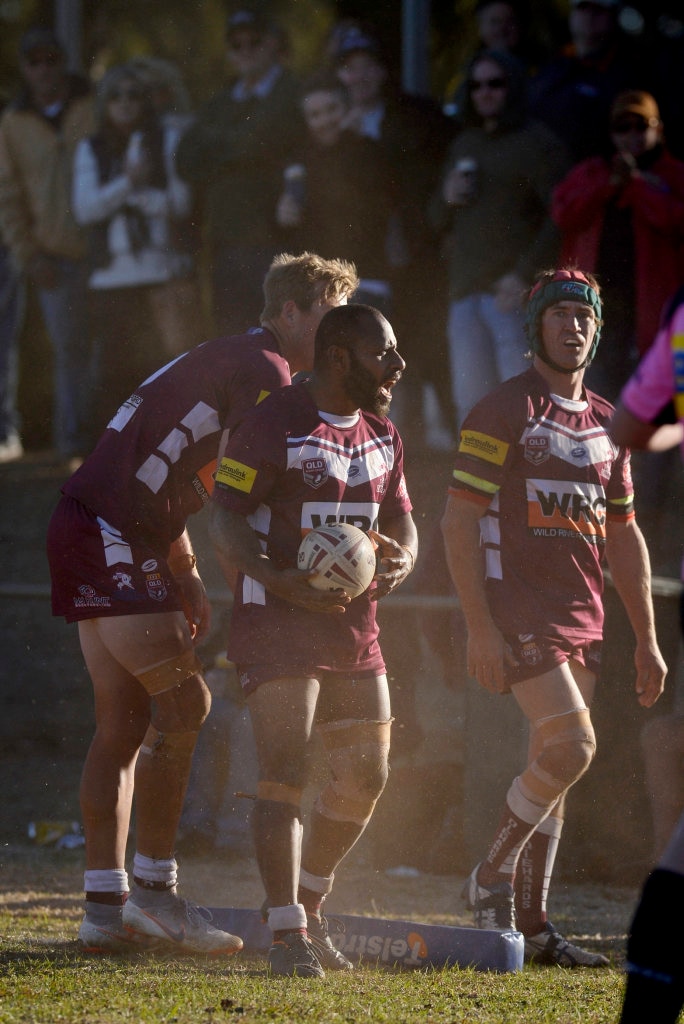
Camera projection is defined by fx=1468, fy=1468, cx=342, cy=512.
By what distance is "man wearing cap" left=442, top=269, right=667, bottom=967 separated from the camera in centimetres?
548

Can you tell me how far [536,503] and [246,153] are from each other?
4556mm

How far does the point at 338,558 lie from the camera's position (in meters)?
4.86

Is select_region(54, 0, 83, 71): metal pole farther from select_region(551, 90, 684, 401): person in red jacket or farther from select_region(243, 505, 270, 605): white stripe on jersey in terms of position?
select_region(243, 505, 270, 605): white stripe on jersey

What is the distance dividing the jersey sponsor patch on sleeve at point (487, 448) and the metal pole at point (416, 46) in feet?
23.9

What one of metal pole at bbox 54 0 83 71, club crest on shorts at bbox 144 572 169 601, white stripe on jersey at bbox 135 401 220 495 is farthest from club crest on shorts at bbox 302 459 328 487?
metal pole at bbox 54 0 83 71

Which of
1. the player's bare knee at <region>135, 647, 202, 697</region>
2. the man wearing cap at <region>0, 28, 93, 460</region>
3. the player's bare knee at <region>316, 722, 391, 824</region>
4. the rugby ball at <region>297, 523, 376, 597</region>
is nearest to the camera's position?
the rugby ball at <region>297, 523, 376, 597</region>

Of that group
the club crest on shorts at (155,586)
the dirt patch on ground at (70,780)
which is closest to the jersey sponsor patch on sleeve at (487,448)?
the club crest on shorts at (155,586)

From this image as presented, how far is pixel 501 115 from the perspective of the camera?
8.84 meters

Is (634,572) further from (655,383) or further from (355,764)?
(655,383)

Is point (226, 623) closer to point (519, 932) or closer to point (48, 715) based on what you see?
point (48, 715)

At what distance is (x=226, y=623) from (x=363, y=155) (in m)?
3.06

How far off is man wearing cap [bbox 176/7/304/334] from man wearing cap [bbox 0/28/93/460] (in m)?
1.42

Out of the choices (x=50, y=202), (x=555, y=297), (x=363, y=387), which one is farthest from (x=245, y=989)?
(x=50, y=202)

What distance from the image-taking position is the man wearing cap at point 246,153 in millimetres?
9234
